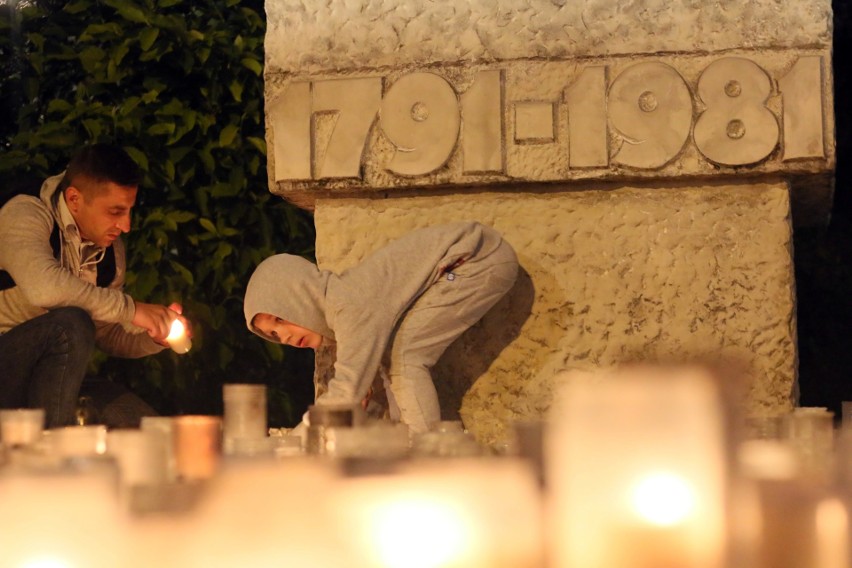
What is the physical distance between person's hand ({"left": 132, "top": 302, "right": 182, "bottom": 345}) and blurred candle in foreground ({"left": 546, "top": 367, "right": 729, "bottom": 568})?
97.1 inches

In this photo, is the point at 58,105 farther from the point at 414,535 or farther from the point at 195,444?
the point at 414,535

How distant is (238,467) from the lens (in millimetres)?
986

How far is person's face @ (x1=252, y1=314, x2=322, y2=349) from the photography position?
2.91 m

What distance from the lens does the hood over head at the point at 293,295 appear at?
2.87 metres

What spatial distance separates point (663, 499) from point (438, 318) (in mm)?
2026

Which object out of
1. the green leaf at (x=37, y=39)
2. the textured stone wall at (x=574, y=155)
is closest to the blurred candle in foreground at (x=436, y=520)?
the textured stone wall at (x=574, y=155)

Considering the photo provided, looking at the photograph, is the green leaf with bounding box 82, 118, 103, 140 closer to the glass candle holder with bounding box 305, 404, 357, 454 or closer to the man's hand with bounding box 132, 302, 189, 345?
the man's hand with bounding box 132, 302, 189, 345

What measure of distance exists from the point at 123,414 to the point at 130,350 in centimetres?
18

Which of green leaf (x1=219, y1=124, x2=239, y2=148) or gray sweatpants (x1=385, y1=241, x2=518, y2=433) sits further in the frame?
green leaf (x1=219, y1=124, x2=239, y2=148)

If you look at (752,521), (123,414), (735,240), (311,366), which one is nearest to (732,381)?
(752,521)

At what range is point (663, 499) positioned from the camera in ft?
2.77

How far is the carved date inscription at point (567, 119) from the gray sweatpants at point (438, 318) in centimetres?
23

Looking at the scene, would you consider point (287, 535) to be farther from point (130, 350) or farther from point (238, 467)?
point (130, 350)

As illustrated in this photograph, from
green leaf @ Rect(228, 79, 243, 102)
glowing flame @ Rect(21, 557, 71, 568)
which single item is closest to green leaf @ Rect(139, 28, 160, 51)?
green leaf @ Rect(228, 79, 243, 102)
